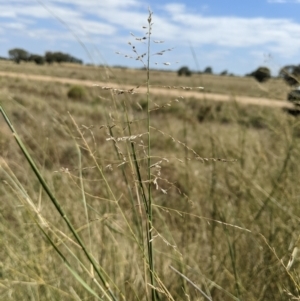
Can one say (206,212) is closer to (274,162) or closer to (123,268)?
(274,162)

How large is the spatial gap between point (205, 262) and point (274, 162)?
889 millimetres

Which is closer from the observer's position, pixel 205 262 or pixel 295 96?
pixel 205 262

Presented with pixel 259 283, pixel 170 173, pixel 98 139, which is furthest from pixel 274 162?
pixel 98 139

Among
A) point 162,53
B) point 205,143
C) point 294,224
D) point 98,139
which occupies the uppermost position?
point 162,53

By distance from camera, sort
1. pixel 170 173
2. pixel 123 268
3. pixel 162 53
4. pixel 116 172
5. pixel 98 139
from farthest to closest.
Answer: pixel 98 139 → pixel 170 173 → pixel 116 172 → pixel 123 268 → pixel 162 53

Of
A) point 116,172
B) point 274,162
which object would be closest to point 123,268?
point 274,162

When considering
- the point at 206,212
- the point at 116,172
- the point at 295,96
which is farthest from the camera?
the point at 116,172

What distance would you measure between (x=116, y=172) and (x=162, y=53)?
3.76 m

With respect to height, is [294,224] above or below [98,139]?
above

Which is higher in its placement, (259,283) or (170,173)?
(259,283)

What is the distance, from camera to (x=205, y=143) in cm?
427

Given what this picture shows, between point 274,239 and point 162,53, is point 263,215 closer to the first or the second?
point 274,239

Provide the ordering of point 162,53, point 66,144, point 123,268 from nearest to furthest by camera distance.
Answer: point 162,53, point 123,268, point 66,144

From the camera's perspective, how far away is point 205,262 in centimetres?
190
